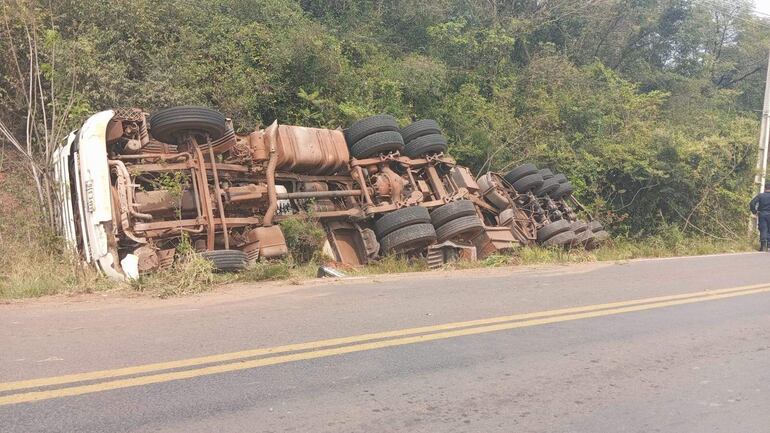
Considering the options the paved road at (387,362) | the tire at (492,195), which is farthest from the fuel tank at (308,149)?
the tire at (492,195)

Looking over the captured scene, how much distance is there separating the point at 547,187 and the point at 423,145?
3.76 m

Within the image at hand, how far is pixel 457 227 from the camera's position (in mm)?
11367

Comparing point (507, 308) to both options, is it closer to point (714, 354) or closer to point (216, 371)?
point (714, 354)

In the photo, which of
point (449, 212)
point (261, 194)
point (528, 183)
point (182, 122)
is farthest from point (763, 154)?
point (182, 122)

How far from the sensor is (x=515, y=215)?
13891 mm

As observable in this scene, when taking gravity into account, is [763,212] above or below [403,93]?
below

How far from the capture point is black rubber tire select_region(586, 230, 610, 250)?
14570 mm

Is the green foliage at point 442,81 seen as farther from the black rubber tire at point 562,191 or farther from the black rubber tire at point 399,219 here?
the black rubber tire at point 562,191

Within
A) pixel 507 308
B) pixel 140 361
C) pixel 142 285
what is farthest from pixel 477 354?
pixel 142 285

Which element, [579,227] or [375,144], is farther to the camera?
[579,227]

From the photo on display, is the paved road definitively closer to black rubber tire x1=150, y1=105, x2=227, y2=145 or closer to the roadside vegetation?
the roadside vegetation

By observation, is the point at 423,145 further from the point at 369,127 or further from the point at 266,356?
the point at 266,356

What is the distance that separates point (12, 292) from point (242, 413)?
16.4ft

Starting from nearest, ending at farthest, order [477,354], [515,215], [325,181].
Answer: [477,354], [325,181], [515,215]
